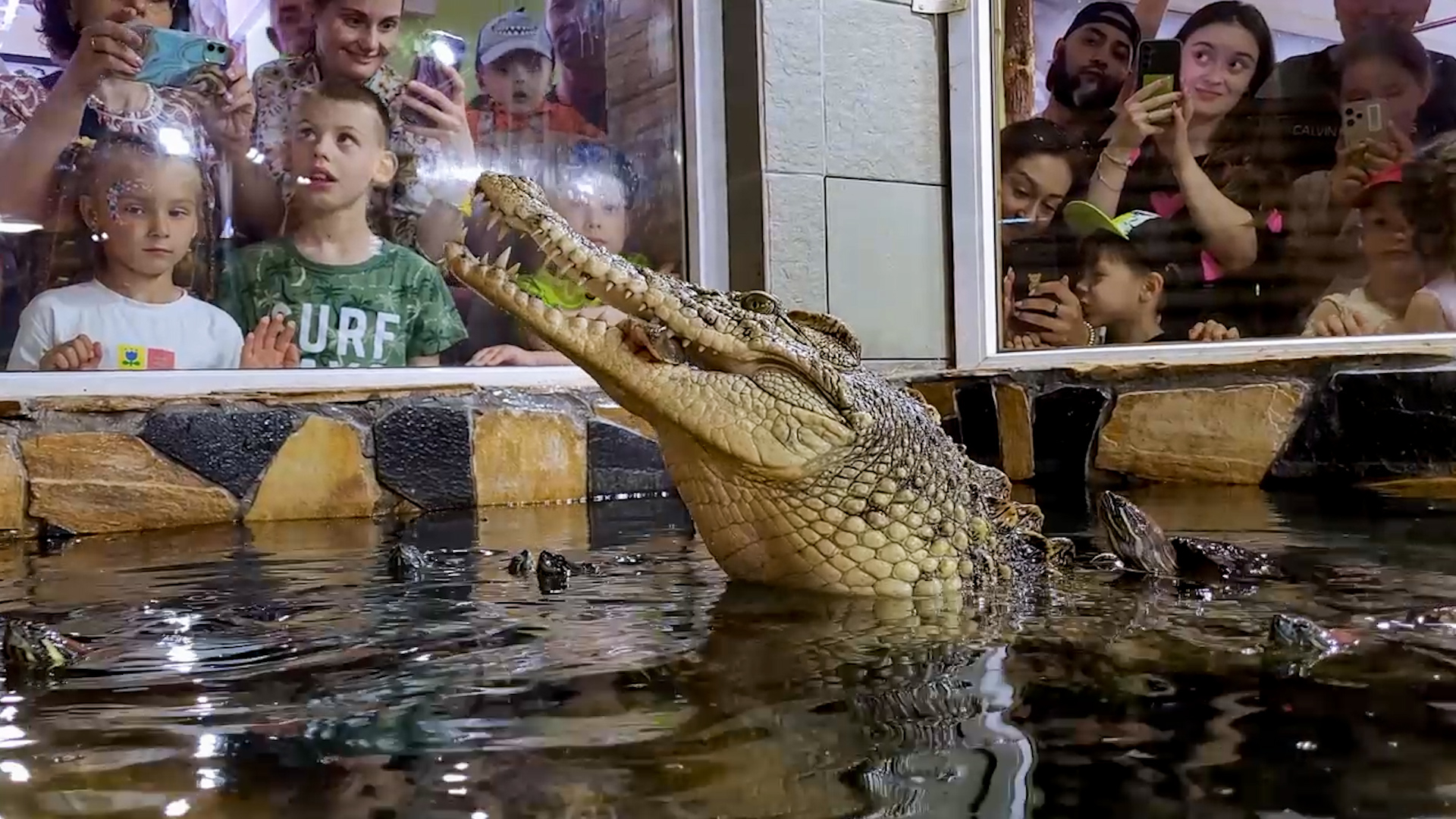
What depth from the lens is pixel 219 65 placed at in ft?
15.4

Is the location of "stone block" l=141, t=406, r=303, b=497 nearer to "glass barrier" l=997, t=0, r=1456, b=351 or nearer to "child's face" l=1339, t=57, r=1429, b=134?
"glass barrier" l=997, t=0, r=1456, b=351

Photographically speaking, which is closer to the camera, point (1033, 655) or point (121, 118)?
point (1033, 655)

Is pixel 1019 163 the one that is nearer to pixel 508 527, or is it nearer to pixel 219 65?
pixel 508 527

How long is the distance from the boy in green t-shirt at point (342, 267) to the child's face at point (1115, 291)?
282 cm

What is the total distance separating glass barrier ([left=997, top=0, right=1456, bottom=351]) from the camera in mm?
4777

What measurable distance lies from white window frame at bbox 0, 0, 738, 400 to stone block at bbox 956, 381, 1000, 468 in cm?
120

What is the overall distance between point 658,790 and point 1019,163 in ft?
15.9

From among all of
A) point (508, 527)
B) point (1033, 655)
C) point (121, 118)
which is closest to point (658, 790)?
point (1033, 655)

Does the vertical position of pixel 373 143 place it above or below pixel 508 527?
above

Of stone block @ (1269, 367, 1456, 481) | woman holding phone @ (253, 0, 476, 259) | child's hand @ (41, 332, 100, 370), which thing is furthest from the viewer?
woman holding phone @ (253, 0, 476, 259)

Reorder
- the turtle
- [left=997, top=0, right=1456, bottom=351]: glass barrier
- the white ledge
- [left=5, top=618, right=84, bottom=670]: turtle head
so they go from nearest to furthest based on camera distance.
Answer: [left=5, top=618, right=84, bottom=670]: turtle head < the turtle < the white ledge < [left=997, top=0, right=1456, bottom=351]: glass barrier

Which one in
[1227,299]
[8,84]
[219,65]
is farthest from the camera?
[1227,299]

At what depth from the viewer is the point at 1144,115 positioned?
5332 mm

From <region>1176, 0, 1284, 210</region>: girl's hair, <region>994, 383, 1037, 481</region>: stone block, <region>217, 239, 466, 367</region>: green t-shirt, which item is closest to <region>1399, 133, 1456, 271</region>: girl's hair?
<region>1176, 0, 1284, 210</region>: girl's hair
